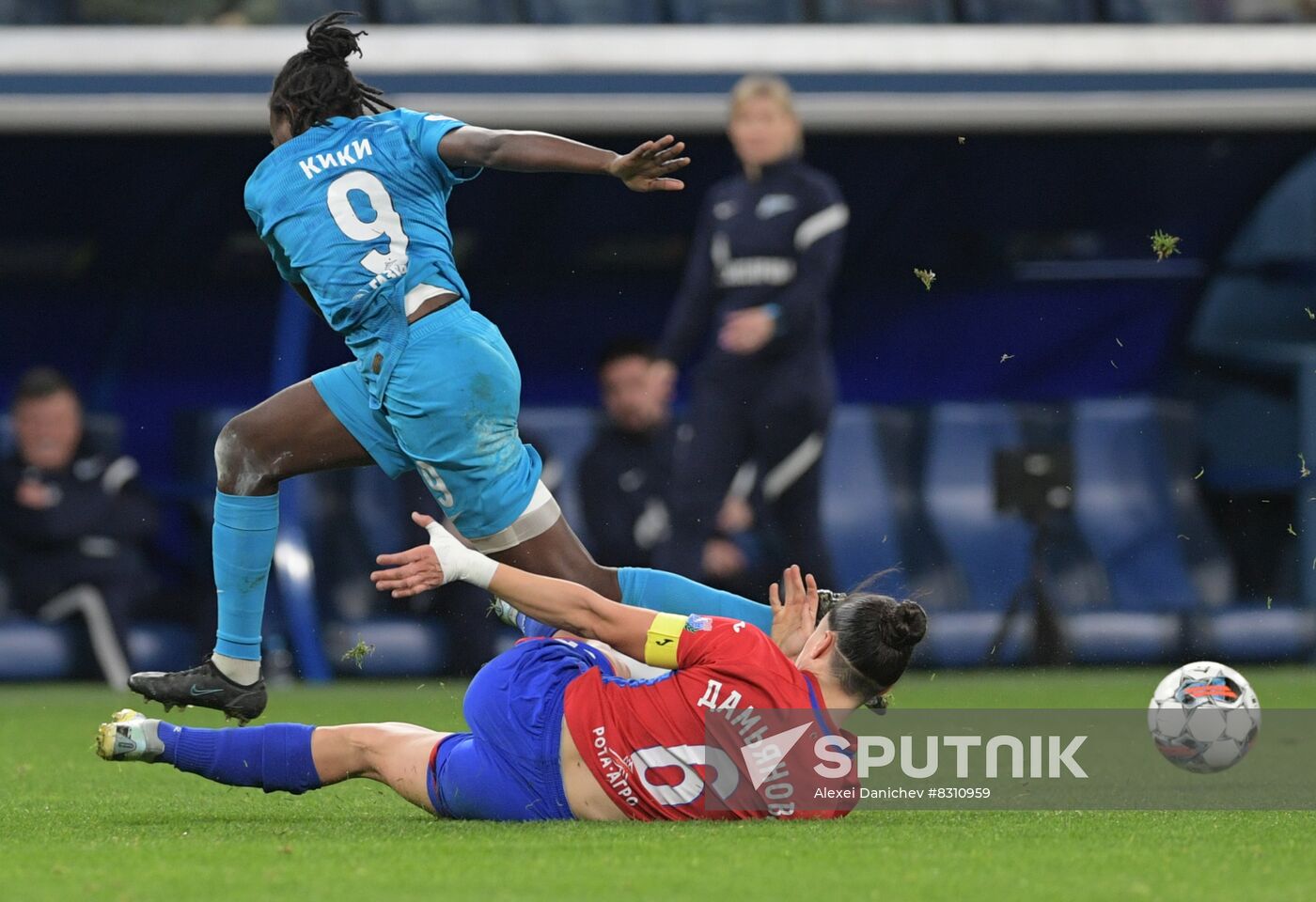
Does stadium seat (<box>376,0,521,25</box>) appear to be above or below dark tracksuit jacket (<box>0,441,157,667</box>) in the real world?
above

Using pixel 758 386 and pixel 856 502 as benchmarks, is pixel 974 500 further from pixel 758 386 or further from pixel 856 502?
pixel 758 386

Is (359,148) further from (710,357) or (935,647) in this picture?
(935,647)

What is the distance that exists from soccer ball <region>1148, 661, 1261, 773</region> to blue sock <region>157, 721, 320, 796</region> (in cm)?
237

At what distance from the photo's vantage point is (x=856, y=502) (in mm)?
11391

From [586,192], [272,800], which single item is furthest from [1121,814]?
[586,192]

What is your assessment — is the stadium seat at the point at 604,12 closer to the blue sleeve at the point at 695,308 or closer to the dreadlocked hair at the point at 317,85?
the blue sleeve at the point at 695,308

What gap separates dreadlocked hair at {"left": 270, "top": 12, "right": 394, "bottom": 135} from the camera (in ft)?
17.3

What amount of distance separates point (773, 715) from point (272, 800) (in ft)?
5.45

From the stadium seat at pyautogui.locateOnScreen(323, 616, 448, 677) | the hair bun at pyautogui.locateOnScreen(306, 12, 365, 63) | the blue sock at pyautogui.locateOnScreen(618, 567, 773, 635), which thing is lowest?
the stadium seat at pyautogui.locateOnScreen(323, 616, 448, 677)

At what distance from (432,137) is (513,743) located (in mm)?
1511

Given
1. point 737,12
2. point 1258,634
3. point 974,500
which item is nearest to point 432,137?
point 737,12

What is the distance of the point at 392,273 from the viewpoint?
16.9ft

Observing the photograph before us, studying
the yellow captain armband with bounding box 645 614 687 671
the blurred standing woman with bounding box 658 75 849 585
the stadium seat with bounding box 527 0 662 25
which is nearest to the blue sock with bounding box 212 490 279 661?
the yellow captain armband with bounding box 645 614 687 671

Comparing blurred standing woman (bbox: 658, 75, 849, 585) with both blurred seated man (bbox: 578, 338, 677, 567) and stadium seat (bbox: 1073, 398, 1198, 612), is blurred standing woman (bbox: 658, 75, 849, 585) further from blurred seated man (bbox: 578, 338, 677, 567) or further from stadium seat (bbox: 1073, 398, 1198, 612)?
stadium seat (bbox: 1073, 398, 1198, 612)
